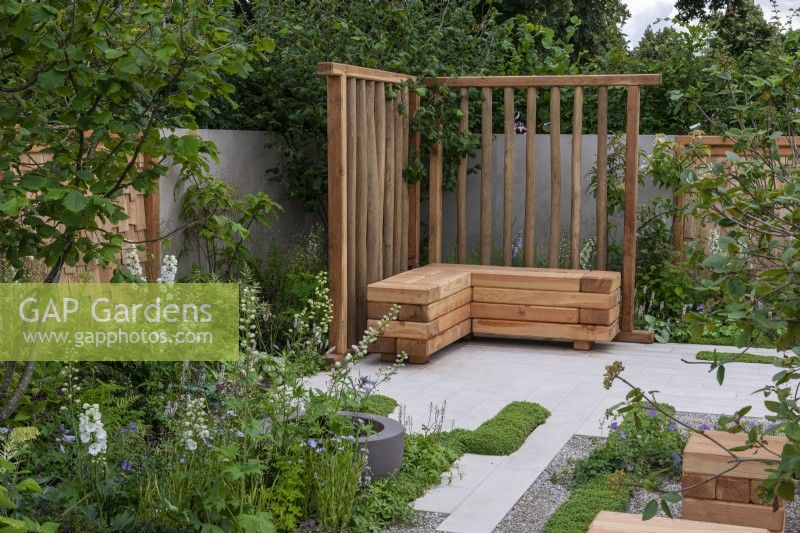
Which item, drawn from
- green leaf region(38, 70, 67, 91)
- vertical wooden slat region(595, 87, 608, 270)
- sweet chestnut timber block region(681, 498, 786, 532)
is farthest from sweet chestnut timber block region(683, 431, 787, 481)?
vertical wooden slat region(595, 87, 608, 270)

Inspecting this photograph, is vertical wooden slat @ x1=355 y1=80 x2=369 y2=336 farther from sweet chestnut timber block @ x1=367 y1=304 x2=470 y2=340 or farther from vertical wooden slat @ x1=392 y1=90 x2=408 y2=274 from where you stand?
vertical wooden slat @ x1=392 y1=90 x2=408 y2=274

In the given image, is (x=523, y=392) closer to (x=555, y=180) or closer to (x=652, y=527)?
(x=555, y=180)

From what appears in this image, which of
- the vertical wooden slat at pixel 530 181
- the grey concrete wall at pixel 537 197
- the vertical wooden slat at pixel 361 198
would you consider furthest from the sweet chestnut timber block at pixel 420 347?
the grey concrete wall at pixel 537 197

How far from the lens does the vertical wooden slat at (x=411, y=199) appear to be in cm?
908

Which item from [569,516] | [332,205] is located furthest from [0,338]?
[332,205]

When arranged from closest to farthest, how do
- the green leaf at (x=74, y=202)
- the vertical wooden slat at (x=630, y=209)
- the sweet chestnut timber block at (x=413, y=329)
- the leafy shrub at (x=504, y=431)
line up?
the green leaf at (x=74, y=202) → the leafy shrub at (x=504, y=431) → the sweet chestnut timber block at (x=413, y=329) → the vertical wooden slat at (x=630, y=209)

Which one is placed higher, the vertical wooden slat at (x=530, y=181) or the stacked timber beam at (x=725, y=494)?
the vertical wooden slat at (x=530, y=181)

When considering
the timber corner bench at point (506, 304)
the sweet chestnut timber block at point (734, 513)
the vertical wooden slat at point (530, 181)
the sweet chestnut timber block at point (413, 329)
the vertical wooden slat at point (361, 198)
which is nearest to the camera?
the sweet chestnut timber block at point (734, 513)

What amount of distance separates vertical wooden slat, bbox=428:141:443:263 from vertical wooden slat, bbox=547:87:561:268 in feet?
3.20

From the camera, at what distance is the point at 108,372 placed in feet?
18.0

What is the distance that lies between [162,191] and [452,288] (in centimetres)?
233

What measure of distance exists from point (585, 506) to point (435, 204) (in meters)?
5.09

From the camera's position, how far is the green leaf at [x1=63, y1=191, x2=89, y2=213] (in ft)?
11.8

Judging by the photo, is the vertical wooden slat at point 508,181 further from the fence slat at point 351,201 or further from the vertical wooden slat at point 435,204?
the fence slat at point 351,201
